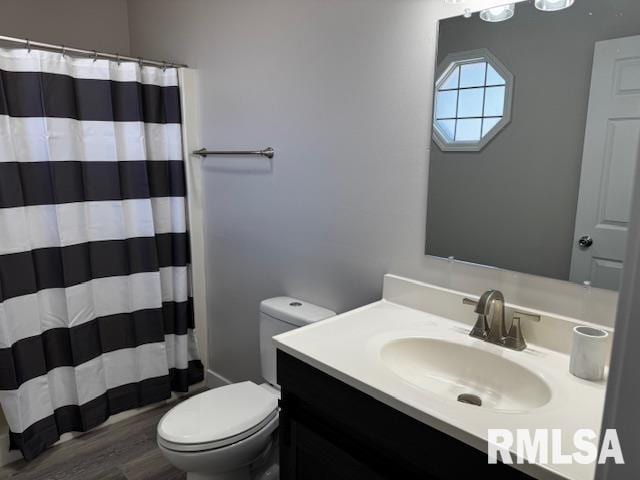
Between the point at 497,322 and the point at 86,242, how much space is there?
187cm

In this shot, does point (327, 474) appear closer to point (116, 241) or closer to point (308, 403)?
point (308, 403)

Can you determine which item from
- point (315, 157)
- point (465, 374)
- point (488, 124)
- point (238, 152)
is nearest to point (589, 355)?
point (465, 374)

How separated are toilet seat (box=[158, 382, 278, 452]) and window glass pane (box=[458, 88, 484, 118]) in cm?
128

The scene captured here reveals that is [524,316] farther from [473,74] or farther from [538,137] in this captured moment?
[473,74]

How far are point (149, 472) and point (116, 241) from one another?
1.10 m

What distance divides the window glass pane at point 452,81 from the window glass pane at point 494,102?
0.11 meters

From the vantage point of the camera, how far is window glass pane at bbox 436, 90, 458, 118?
1.39 metres

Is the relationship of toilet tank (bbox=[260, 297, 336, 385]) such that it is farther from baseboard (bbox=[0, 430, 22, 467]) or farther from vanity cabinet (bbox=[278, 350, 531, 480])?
baseboard (bbox=[0, 430, 22, 467])

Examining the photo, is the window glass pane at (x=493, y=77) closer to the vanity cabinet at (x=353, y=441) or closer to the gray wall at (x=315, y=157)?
the gray wall at (x=315, y=157)

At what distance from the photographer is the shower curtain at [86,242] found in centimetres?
193

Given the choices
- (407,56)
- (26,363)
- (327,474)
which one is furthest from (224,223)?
(327,474)

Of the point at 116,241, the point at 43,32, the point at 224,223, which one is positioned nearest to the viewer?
the point at 116,241

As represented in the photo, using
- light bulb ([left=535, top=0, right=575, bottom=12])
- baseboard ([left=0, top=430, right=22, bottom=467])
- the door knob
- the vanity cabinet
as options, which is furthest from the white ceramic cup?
baseboard ([left=0, top=430, right=22, bottom=467])

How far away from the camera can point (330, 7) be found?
1.67 metres
